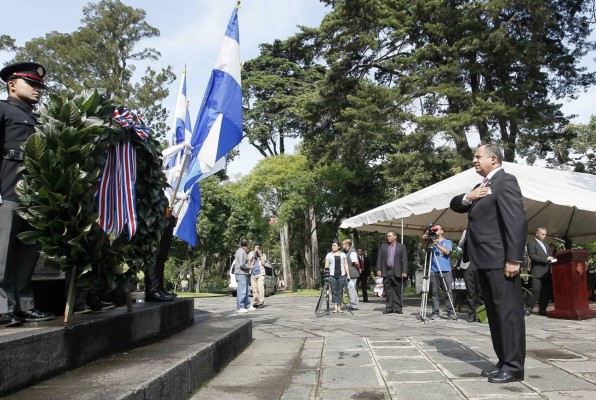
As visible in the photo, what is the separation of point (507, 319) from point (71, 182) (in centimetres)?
327

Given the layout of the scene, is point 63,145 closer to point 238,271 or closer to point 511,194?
point 511,194

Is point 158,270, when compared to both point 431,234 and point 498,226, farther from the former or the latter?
point 431,234

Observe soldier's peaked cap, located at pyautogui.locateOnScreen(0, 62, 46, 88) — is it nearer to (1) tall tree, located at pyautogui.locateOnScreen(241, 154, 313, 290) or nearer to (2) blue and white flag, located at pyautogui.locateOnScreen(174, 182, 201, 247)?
(2) blue and white flag, located at pyautogui.locateOnScreen(174, 182, 201, 247)

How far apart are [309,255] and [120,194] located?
2927 cm

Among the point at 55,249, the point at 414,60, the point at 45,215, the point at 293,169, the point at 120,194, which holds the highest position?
the point at 414,60

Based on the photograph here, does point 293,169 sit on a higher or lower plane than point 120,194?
higher

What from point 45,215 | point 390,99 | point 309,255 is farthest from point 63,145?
point 309,255

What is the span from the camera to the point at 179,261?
124 feet

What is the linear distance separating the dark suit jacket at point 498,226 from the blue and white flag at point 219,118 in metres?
3.70

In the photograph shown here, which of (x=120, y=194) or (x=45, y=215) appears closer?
(x=45, y=215)

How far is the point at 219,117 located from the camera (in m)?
7.11

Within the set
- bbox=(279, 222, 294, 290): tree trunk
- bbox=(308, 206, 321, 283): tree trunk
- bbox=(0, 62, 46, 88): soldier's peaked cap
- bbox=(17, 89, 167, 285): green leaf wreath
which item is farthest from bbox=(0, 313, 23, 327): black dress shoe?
bbox=(279, 222, 294, 290): tree trunk

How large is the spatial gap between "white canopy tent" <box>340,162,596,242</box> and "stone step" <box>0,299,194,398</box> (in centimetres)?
749

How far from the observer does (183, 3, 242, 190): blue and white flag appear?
7.04 metres
